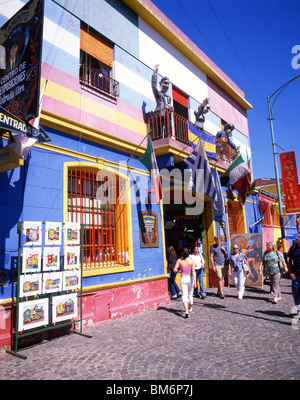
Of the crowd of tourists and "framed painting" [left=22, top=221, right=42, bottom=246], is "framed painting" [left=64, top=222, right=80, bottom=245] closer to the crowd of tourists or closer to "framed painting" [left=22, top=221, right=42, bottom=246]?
"framed painting" [left=22, top=221, right=42, bottom=246]

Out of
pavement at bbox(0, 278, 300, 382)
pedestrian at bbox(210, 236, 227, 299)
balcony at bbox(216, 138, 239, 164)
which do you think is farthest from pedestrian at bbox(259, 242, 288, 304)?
balcony at bbox(216, 138, 239, 164)

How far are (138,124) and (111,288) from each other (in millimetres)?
5005

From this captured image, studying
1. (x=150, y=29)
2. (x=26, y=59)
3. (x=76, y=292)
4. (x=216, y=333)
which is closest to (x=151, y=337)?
(x=216, y=333)

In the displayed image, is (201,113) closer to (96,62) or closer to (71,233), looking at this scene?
(96,62)

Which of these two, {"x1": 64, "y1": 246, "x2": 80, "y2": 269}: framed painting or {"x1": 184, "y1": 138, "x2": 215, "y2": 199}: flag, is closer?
{"x1": 64, "y1": 246, "x2": 80, "y2": 269}: framed painting

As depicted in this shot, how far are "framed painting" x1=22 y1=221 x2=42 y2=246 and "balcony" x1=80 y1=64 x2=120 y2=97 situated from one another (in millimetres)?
4133

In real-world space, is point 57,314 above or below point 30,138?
below

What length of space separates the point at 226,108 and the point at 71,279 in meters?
12.6

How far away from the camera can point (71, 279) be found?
5684mm

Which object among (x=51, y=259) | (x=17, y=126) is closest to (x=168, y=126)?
(x=17, y=126)

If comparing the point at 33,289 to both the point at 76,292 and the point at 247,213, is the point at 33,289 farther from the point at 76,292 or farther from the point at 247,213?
the point at 247,213

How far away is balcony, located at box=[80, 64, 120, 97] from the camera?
7641 millimetres

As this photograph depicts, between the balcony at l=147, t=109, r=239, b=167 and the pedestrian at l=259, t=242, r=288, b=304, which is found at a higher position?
the balcony at l=147, t=109, r=239, b=167
